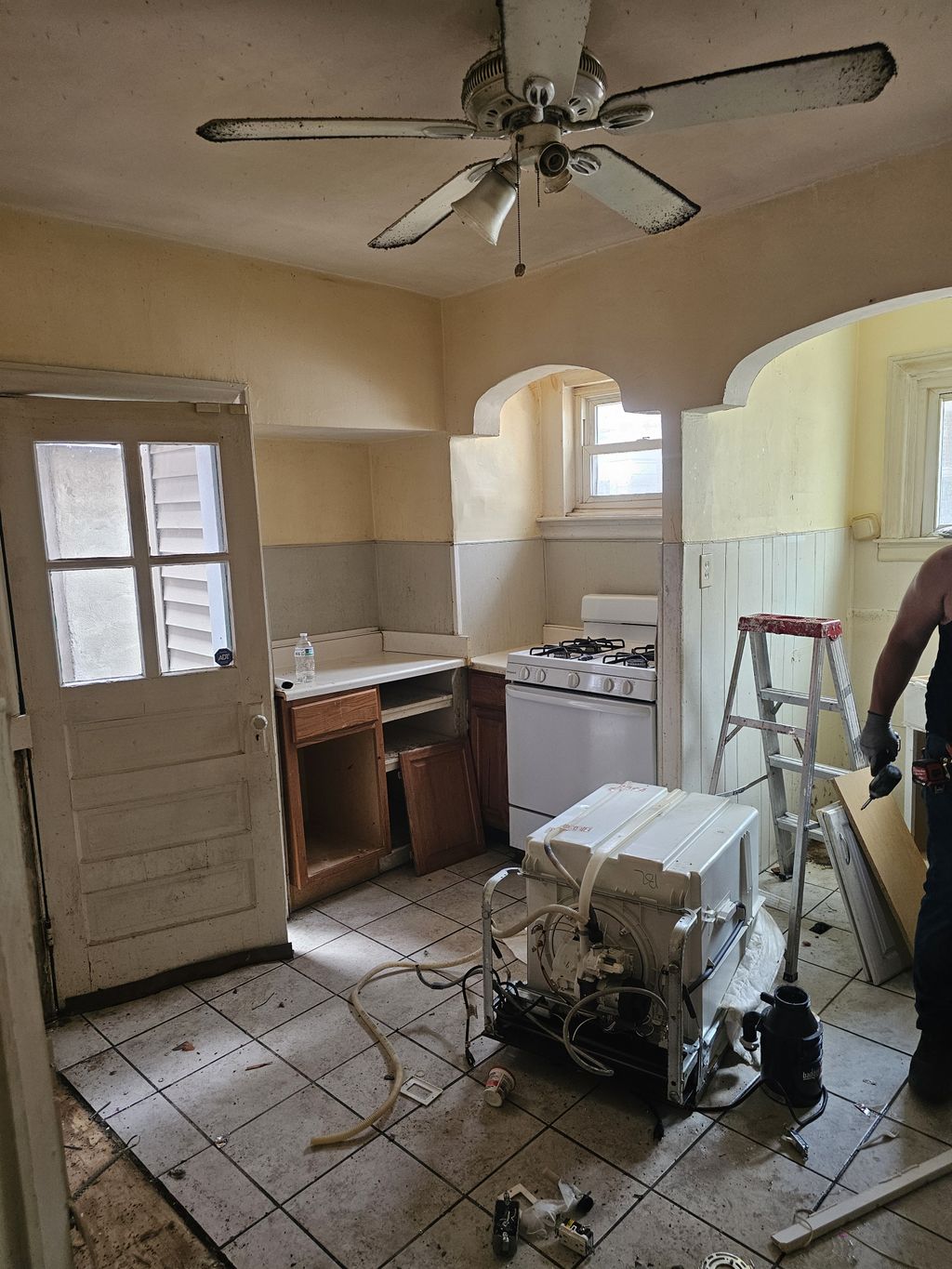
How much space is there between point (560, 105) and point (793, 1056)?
2200 mm

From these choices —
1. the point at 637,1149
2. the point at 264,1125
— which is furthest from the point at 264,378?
the point at 637,1149

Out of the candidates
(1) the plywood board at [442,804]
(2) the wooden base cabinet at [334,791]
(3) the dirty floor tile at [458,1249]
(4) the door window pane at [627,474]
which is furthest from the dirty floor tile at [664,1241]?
(4) the door window pane at [627,474]

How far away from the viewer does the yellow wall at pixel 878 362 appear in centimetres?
342

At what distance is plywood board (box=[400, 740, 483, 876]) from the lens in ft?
11.8

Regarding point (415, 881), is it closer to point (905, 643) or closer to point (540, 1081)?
point (540, 1081)

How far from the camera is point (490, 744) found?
375 centimetres

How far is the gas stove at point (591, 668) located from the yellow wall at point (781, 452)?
0.54 meters

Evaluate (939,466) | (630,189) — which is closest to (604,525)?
(939,466)

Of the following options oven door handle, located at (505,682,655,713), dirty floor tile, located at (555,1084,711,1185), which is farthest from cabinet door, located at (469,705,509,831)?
dirty floor tile, located at (555,1084,711,1185)

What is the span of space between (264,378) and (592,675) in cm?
170

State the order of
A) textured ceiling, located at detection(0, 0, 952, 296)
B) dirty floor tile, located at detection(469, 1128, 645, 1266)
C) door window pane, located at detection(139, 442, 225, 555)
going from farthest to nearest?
door window pane, located at detection(139, 442, 225, 555), dirty floor tile, located at detection(469, 1128, 645, 1266), textured ceiling, located at detection(0, 0, 952, 296)

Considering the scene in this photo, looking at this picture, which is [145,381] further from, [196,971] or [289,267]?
[196,971]

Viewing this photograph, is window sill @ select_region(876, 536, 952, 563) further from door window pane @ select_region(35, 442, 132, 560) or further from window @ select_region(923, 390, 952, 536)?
door window pane @ select_region(35, 442, 132, 560)

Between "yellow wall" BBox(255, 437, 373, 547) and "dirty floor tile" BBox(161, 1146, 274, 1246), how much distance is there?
242 cm
